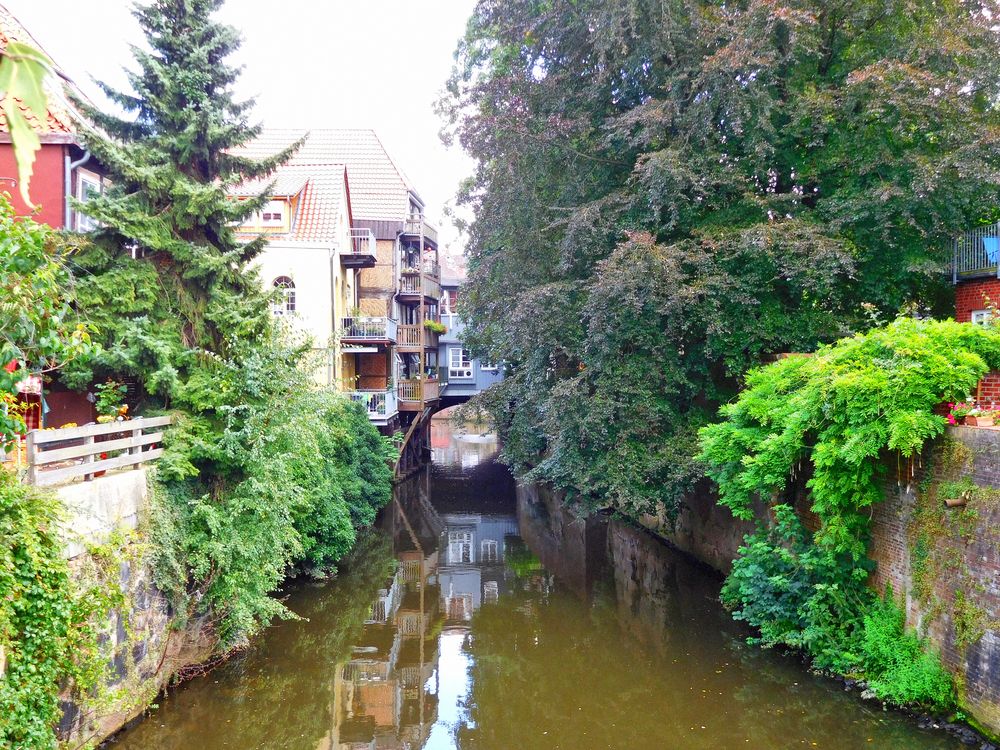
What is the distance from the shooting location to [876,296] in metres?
14.3

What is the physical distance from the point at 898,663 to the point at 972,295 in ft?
32.6

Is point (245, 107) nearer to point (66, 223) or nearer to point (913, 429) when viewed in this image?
point (66, 223)

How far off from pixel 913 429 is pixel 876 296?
658 cm

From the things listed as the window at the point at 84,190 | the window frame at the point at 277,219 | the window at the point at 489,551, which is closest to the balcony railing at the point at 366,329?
the window frame at the point at 277,219

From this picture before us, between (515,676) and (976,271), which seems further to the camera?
(976,271)

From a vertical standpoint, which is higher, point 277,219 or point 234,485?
point 277,219

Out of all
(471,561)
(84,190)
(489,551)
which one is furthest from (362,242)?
(84,190)

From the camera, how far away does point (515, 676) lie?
11555 mm

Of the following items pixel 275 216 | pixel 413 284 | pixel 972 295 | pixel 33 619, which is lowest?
pixel 33 619

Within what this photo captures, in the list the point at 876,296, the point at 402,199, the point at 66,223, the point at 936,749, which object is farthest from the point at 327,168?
the point at 936,749

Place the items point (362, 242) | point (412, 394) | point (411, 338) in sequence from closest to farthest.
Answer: point (362, 242) < point (412, 394) < point (411, 338)

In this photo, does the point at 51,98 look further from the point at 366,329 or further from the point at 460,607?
the point at 366,329

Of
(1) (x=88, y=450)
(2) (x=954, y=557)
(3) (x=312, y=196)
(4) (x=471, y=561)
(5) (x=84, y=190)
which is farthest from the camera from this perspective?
(3) (x=312, y=196)

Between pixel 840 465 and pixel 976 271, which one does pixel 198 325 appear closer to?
pixel 840 465
